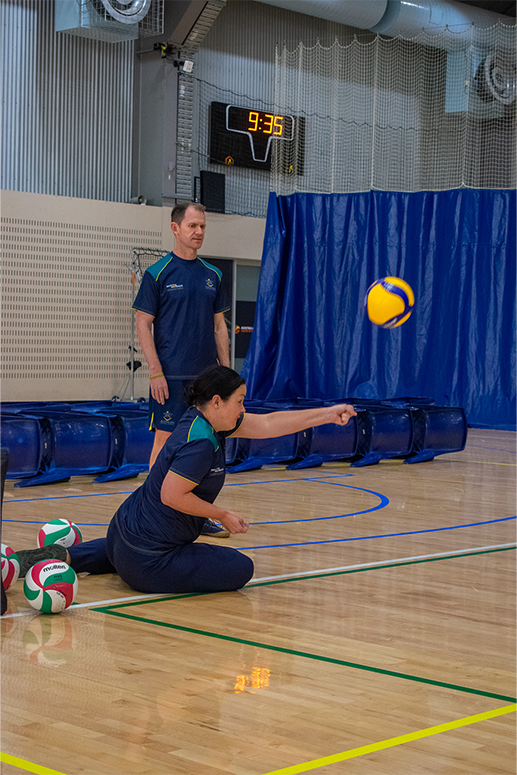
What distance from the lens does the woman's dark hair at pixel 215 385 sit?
3820mm

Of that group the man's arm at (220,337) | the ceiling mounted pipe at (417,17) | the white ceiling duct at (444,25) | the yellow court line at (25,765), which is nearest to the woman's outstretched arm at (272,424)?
the man's arm at (220,337)

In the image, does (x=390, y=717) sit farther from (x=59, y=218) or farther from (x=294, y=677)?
(x=59, y=218)

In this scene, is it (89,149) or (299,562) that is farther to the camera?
(89,149)

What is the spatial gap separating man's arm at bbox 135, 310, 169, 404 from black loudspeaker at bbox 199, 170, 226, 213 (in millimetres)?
9403

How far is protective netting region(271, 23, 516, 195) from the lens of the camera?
40.4 ft

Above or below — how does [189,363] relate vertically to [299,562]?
above

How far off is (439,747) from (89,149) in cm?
1262

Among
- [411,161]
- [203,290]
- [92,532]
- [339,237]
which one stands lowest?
[92,532]

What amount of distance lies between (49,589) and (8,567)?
0.33 metres

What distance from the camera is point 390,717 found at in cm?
259

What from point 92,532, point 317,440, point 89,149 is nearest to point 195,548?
point 92,532

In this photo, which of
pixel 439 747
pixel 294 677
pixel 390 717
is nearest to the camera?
pixel 439 747

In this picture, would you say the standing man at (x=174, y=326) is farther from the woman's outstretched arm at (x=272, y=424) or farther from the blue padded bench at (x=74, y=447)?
the blue padded bench at (x=74, y=447)

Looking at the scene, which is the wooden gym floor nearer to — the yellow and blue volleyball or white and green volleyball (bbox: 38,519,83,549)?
white and green volleyball (bbox: 38,519,83,549)
